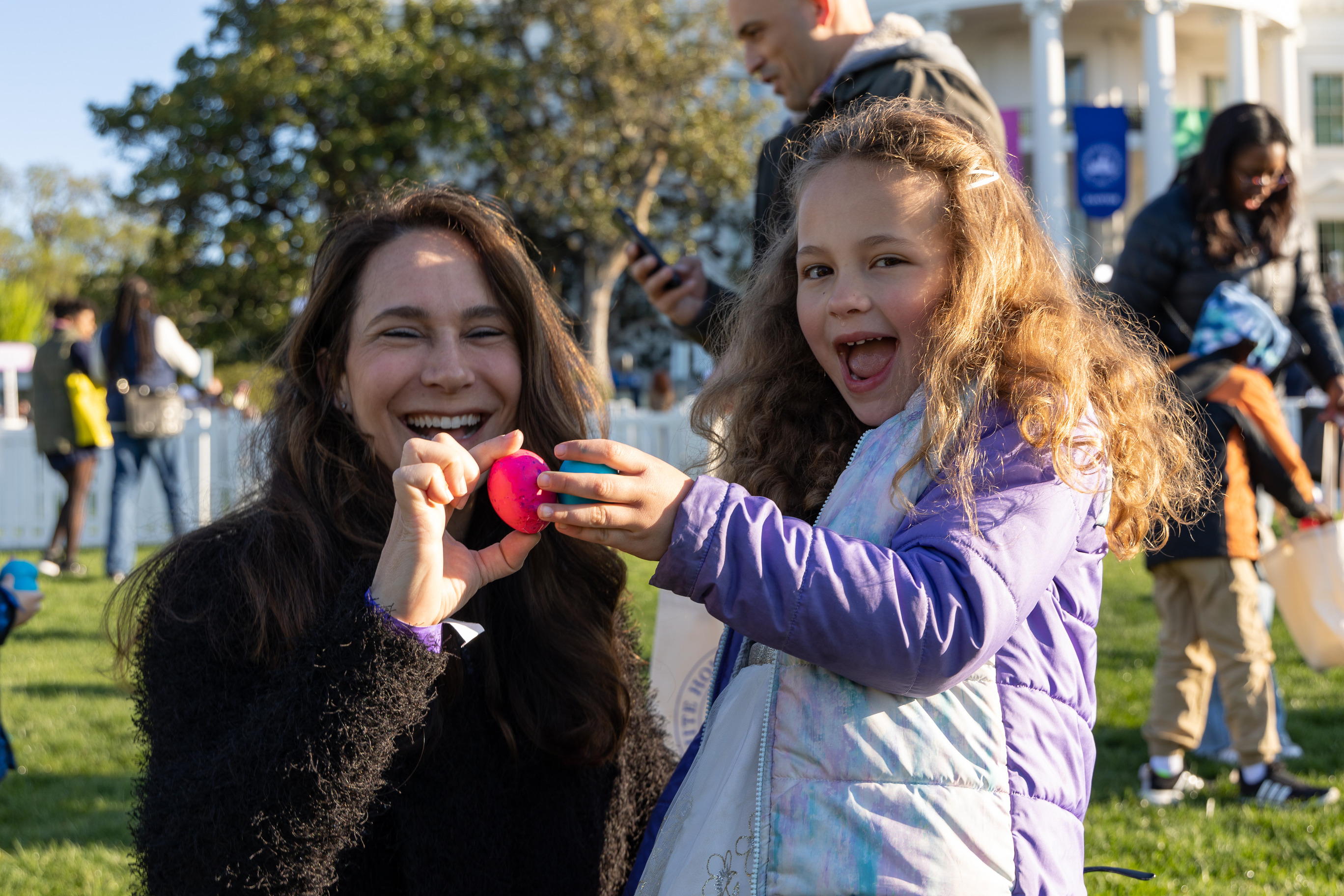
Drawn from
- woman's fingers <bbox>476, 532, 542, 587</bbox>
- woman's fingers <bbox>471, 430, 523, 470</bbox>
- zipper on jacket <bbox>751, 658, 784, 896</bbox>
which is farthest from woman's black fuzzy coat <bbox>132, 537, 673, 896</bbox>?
zipper on jacket <bbox>751, 658, 784, 896</bbox>

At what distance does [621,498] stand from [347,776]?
651 millimetres

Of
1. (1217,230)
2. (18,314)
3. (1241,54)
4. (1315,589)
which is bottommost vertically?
(1315,589)

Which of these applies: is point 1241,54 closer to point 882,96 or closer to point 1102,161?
point 1102,161

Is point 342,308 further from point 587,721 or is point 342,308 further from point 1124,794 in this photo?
point 1124,794

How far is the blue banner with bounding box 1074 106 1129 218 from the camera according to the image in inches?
1049

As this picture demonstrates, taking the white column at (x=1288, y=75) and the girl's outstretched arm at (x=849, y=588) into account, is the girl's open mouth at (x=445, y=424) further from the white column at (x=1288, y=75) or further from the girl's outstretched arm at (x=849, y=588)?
the white column at (x=1288, y=75)

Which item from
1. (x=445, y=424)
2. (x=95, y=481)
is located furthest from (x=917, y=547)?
(x=95, y=481)

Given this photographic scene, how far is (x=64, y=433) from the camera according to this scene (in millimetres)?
9094

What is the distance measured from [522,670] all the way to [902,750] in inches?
36.2

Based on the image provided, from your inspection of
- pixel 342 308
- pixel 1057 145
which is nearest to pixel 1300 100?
pixel 1057 145

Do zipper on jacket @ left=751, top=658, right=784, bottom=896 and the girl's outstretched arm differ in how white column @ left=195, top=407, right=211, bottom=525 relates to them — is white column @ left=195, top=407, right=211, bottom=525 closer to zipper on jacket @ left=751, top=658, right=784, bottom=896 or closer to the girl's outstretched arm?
zipper on jacket @ left=751, top=658, right=784, bottom=896

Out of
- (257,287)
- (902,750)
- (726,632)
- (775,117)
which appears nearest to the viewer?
(902,750)

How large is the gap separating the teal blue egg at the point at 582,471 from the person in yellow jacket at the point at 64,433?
8.92 metres

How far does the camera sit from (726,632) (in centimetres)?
181
